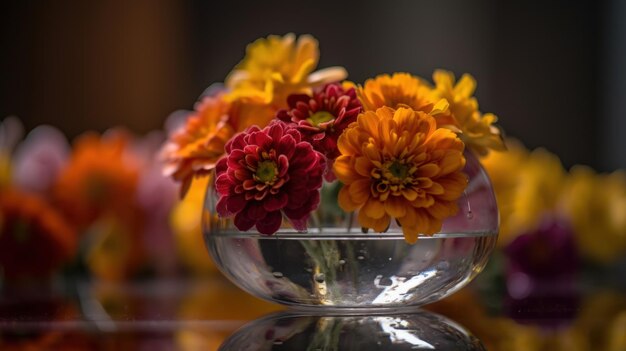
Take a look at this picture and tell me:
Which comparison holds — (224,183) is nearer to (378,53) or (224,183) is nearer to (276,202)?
(276,202)

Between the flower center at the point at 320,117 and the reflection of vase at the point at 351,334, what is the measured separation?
0.38 feet

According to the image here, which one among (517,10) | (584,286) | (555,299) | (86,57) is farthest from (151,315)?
(517,10)

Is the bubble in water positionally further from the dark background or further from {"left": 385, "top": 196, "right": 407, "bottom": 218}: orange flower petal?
the dark background

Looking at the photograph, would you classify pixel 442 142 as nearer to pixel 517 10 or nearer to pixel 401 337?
pixel 401 337

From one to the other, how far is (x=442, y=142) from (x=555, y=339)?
0.45 feet

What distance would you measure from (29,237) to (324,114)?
470mm

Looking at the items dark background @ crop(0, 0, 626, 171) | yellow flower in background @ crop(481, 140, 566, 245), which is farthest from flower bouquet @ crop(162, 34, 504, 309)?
dark background @ crop(0, 0, 626, 171)

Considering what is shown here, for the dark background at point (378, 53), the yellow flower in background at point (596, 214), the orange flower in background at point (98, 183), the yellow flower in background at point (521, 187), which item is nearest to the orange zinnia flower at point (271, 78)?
the yellow flower in background at point (521, 187)

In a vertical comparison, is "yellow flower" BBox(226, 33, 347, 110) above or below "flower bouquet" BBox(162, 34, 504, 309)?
above

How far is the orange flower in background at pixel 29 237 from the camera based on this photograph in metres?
0.90

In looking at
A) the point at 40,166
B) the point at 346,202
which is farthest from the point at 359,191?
the point at 40,166

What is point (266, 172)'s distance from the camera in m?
0.51

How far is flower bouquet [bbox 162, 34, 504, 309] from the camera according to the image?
0.50 metres

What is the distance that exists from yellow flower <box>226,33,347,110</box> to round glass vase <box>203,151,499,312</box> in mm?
64
